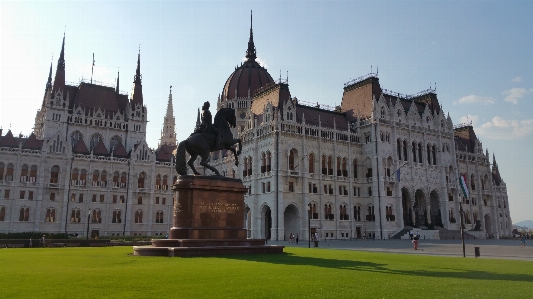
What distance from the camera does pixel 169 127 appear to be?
496 feet

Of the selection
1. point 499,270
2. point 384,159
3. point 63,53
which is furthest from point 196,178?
point 63,53

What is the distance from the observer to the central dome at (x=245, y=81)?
335 feet

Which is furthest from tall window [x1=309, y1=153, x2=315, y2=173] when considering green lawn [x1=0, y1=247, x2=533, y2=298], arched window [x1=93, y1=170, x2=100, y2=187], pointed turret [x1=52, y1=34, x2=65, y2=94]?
pointed turret [x1=52, y1=34, x2=65, y2=94]

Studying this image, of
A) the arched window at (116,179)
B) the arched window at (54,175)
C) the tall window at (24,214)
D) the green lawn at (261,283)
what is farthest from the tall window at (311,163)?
the green lawn at (261,283)

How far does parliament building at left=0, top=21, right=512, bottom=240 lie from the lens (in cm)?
7194

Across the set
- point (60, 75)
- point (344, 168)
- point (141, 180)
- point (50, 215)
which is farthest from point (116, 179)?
point (344, 168)

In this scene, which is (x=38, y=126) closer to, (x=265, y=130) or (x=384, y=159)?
(x=265, y=130)

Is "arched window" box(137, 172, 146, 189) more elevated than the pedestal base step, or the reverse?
"arched window" box(137, 172, 146, 189)

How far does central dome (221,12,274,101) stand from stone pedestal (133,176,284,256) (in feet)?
246

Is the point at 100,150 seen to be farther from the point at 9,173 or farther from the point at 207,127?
the point at 207,127

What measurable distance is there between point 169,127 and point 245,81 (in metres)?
56.9

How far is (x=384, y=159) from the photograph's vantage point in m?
77.2

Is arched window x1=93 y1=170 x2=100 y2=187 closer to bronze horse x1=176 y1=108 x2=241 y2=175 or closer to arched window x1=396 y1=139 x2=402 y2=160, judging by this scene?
arched window x1=396 y1=139 x2=402 y2=160

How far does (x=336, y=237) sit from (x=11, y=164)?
58823 millimetres
